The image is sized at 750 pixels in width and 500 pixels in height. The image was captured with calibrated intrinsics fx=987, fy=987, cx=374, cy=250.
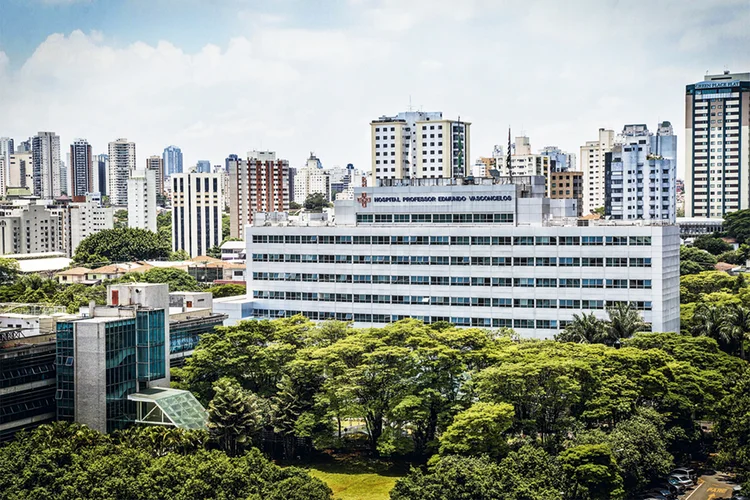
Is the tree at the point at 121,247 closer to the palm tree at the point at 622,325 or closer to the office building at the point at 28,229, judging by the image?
the office building at the point at 28,229

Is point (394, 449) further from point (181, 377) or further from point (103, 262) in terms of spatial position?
point (103, 262)

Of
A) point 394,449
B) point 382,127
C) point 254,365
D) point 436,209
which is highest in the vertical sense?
point 382,127

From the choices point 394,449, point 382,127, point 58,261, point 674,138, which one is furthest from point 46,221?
point 394,449

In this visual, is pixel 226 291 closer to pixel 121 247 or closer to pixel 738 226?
pixel 121 247

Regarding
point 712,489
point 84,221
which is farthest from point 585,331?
point 84,221

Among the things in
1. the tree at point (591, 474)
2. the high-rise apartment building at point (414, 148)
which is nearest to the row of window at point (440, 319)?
the tree at point (591, 474)

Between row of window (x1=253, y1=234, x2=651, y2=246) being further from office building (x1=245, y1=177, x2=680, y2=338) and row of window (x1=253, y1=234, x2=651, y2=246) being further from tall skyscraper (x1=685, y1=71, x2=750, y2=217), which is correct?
tall skyscraper (x1=685, y1=71, x2=750, y2=217)

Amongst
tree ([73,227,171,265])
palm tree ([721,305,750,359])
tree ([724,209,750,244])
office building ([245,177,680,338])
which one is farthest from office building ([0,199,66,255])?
palm tree ([721,305,750,359])
